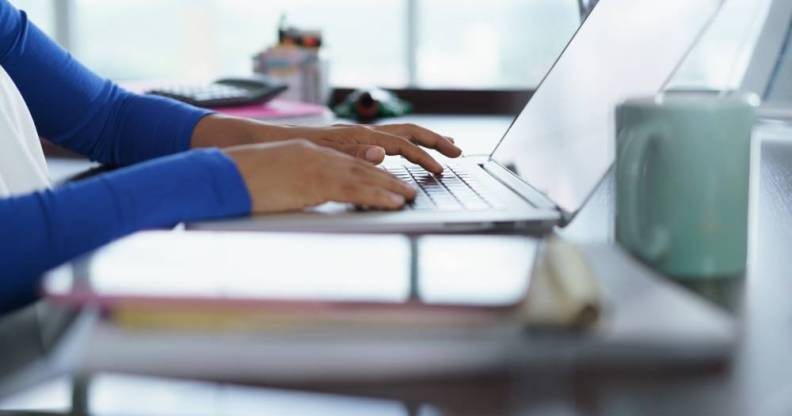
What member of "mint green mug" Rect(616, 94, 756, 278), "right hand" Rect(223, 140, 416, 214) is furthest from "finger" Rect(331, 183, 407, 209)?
"mint green mug" Rect(616, 94, 756, 278)

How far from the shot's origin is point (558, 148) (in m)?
1.03

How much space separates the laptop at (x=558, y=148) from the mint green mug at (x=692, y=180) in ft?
0.22

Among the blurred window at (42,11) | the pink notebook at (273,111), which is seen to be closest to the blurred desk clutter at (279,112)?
the pink notebook at (273,111)

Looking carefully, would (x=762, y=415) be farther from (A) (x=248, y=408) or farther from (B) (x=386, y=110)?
(B) (x=386, y=110)

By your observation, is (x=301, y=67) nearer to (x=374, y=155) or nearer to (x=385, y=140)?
(x=385, y=140)

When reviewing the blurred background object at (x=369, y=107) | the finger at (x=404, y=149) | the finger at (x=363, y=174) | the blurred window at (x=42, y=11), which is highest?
the blurred window at (x=42, y=11)

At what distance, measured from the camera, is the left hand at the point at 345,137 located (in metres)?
1.10

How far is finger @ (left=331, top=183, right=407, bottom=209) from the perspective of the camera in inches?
31.3

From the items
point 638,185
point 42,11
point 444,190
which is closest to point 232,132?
point 444,190

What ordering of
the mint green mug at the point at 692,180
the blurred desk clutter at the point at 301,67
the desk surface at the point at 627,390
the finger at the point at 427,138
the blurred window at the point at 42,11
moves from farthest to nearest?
1. the blurred window at the point at 42,11
2. the blurred desk clutter at the point at 301,67
3. the finger at the point at 427,138
4. the mint green mug at the point at 692,180
5. the desk surface at the point at 627,390

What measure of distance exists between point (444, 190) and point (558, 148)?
0.16 metres

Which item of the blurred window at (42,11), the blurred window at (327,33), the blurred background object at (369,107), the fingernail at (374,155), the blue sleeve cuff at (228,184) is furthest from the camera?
the blurred window at (327,33)

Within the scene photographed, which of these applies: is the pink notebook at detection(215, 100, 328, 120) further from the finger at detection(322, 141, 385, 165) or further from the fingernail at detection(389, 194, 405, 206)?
the fingernail at detection(389, 194, 405, 206)

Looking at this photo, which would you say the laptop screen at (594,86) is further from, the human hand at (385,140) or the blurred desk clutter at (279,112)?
the blurred desk clutter at (279,112)
